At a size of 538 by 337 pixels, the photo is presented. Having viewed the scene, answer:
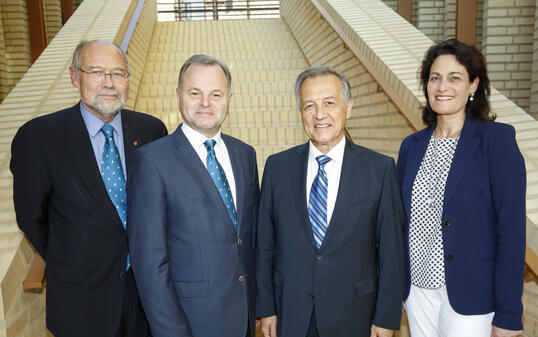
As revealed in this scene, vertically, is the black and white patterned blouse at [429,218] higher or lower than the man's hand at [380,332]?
higher

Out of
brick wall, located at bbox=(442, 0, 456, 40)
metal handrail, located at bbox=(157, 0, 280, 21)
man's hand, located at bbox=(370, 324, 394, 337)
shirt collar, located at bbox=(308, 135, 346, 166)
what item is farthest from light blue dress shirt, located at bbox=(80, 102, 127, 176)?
metal handrail, located at bbox=(157, 0, 280, 21)

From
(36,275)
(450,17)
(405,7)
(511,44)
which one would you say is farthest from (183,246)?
(405,7)

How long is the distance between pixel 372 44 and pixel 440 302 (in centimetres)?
339

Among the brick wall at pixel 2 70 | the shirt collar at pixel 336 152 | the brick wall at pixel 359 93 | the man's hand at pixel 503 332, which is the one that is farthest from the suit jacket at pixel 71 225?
the brick wall at pixel 2 70

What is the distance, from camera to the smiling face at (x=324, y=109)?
64.3 inches

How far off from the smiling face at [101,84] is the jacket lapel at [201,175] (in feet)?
1.51

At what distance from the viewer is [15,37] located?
351 inches

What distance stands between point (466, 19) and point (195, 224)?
285 inches

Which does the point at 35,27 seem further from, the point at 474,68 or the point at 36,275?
the point at 474,68

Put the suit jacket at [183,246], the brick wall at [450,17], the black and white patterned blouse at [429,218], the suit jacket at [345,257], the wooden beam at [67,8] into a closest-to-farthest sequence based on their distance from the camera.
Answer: the suit jacket at [183,246]
the suit jacket at [345,257]
the black and white patterned blouse at [429,218]
the brick wall at [450,17]
the wooden beam at [67,8]

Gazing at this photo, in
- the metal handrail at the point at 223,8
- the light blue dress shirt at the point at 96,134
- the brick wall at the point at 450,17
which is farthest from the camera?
the metal handrail at the point at 223,8

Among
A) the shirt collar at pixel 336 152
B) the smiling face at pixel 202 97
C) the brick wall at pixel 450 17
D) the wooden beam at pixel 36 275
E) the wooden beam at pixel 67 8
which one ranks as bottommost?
the wooden beam at pixel 36 275

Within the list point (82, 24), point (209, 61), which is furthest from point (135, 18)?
point (209, 61)

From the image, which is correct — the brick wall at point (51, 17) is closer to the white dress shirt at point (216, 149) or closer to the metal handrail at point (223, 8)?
→ the metal handrail at point (223, 8)
